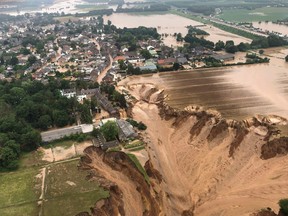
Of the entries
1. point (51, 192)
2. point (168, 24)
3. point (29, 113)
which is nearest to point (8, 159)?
point (51, 192)

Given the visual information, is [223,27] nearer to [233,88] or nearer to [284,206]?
[233,88]

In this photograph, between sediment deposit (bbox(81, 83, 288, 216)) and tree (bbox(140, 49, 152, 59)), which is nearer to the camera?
sediment deposit (bbox(81, 83, 288, 216))

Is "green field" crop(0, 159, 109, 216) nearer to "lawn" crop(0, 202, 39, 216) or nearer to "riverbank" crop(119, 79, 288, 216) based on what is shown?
"lawn" crop(0, 202, 39, 216)

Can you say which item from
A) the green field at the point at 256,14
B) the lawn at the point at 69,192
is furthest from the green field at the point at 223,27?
the lawn at the point at 69,192

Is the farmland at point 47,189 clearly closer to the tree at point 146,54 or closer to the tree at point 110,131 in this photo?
the tree at point 110,131

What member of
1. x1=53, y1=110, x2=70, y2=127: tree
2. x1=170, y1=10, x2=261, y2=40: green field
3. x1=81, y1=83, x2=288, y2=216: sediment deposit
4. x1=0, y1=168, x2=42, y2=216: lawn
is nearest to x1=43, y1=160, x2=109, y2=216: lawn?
x1=0, y1=168, x2=42, y2=216: lawn

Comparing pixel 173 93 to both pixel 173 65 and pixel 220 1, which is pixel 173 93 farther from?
pixel 220 1
